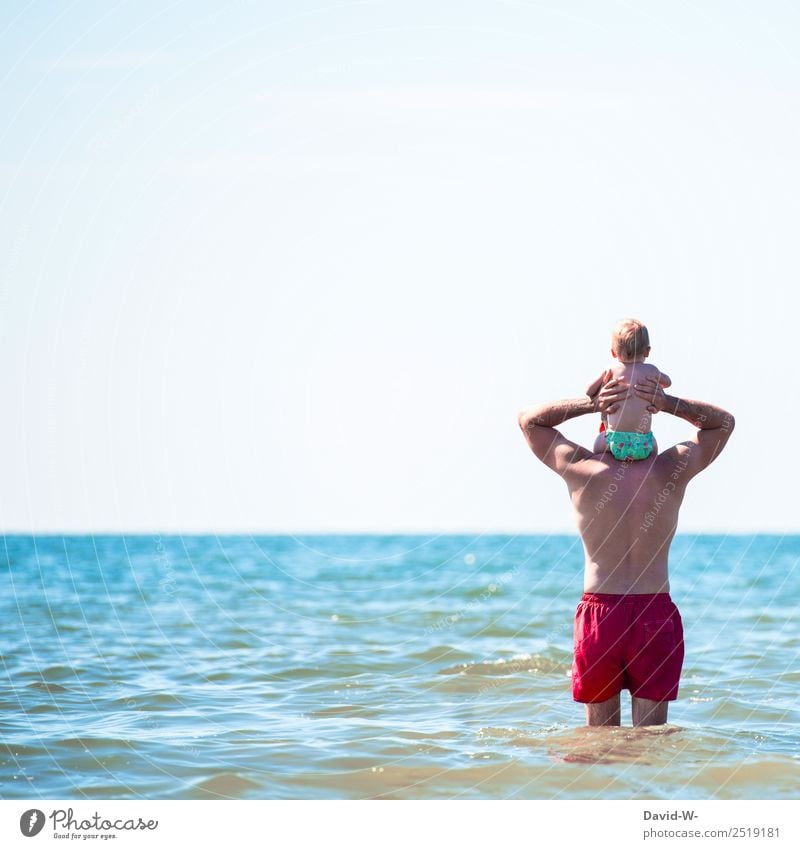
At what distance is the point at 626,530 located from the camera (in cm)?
617

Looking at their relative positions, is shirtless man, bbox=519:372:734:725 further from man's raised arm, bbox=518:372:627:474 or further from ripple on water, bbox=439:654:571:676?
ripple on water, bbox=439:654:571:676

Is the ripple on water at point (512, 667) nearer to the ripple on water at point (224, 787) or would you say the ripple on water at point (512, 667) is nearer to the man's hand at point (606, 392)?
the ripple on water at point (224, 787)

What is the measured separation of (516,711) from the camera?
8734 mm

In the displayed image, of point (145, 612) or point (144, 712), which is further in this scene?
point (145, 612)

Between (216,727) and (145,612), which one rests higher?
(145,612)

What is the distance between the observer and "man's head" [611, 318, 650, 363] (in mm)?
6129

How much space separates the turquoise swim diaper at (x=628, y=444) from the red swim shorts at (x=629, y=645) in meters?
0.76

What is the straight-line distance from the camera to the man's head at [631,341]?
6.13m

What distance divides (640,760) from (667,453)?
1.70 m

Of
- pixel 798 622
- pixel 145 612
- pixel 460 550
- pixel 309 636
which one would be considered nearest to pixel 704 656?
pixel 798 622
